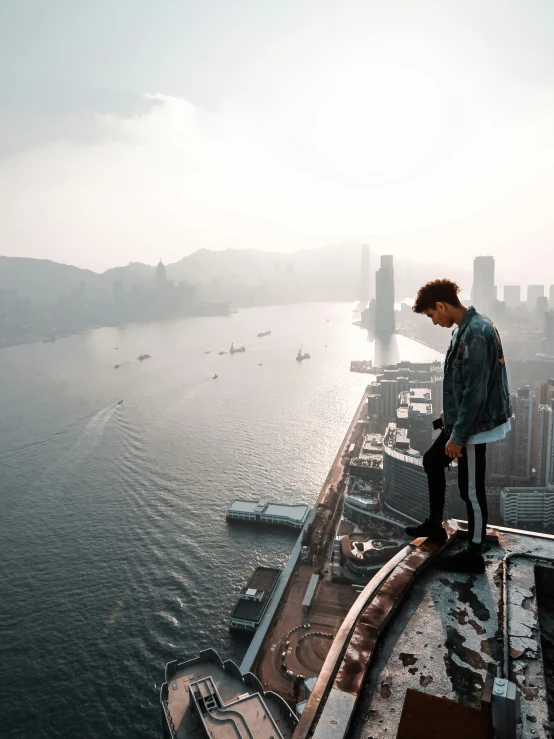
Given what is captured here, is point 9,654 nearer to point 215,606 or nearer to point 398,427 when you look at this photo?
point 215,606

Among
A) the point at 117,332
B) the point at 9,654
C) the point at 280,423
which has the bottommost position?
the point at 9,654

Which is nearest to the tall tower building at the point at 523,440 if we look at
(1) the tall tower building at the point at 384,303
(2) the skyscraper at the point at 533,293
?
(1) the tall tower building at the point at 384,303

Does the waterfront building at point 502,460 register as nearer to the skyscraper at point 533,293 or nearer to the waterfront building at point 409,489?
the waterfront building at point 409,489

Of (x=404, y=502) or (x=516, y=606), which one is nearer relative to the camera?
(x=516, y=606)

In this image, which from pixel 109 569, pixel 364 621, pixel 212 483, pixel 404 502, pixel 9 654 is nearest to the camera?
pixel 364 621

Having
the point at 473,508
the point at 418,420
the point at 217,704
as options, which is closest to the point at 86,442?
the point at 418,420

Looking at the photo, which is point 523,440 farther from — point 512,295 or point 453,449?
point 512,295

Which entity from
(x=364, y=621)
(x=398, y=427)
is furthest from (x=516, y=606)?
(x=398, y=427)

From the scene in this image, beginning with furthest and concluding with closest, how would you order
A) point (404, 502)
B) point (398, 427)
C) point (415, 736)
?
point (398, 427)
point (404, 502)
point (415, 736)

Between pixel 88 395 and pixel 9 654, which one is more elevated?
pixel 88 395
